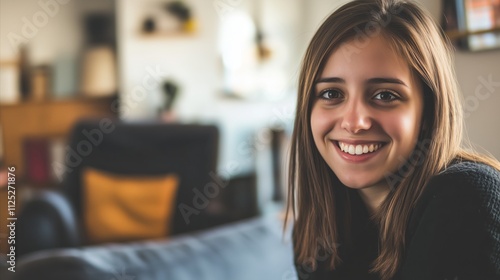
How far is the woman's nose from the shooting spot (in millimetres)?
375

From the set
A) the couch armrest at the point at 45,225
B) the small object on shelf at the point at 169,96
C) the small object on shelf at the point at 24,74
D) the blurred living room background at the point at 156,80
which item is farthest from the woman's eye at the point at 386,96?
the small object on shelf at the point at 24,74

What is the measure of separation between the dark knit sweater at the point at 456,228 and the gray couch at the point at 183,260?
1.57ft

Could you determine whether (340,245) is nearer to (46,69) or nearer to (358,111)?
(358,111)

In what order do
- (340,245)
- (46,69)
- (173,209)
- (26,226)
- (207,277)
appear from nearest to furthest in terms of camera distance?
(340,245)
(207,277)
(26,226)
(173,209)
(46,69)

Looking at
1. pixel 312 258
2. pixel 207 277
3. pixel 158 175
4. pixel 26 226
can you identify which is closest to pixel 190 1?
pixel 158 175

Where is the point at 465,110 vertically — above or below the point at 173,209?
above

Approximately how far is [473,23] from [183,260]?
0.60m

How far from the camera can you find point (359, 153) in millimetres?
395

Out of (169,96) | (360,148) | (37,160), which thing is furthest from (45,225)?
(360,148)

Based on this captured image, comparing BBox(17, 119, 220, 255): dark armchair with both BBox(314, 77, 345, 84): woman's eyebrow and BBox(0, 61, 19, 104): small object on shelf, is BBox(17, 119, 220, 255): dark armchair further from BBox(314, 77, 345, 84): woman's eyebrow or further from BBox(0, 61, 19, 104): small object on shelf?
BBox(314, 77, 345, 84): woman's eyebrow

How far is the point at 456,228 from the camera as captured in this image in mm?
344

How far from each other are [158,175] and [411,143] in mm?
1776

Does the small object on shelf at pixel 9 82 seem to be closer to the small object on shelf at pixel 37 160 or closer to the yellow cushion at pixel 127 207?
the small object on shelf at pixel 37 160

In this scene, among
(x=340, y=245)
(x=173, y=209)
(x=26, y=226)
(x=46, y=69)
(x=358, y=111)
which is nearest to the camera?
(x=358, y=111)
